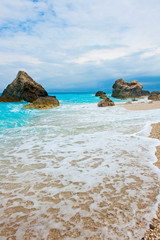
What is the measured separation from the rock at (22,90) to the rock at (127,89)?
33.4 m

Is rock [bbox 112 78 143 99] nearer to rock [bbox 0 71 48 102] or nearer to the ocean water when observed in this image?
rock [bbox 0 71 48 102]

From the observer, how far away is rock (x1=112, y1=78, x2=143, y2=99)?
55.3 m

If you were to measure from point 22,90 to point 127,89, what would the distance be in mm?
37637

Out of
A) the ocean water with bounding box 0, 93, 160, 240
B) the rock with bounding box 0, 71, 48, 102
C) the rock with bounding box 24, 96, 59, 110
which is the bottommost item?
the ocean water with bounding box 0, 93, 160, 240

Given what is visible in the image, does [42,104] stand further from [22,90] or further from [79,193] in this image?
[79,193]

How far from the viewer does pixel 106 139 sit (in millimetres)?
6516

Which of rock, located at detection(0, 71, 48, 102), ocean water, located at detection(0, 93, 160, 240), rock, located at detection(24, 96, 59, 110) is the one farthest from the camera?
rock, located at detection(0, 71, 48, 102)

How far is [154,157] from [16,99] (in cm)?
3184

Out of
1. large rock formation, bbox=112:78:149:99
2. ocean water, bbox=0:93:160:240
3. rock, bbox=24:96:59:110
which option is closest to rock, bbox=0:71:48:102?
rock, bbox=24:96:59:110

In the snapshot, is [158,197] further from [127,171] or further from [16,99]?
[16,99]

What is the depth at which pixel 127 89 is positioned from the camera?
55.3 m

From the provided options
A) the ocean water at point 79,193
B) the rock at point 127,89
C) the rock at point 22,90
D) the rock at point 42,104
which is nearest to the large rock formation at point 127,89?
the rock at point 127,89

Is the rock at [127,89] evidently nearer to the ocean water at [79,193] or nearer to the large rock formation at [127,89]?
the large rock formation at [127,89]

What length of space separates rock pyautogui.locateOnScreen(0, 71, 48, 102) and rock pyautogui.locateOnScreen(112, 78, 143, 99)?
3339 cm
